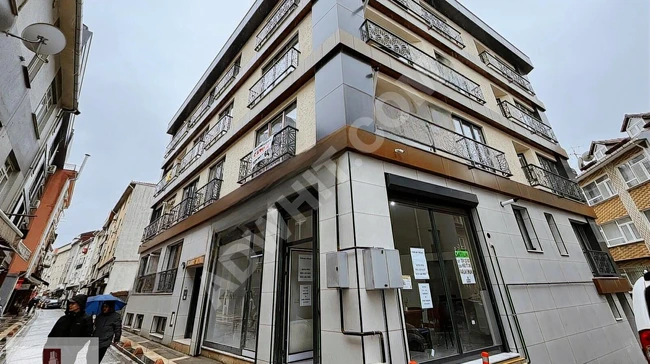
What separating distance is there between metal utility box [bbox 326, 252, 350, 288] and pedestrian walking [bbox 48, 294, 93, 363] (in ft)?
14.7

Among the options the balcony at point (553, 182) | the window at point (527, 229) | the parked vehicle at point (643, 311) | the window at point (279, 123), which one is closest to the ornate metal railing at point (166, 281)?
the window at point (279, 123)

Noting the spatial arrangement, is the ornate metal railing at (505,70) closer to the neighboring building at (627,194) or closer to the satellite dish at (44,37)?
the neighboring building at (627,194)

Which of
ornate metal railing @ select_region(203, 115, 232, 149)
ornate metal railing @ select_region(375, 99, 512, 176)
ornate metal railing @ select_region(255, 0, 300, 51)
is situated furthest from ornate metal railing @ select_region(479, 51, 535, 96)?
ornate metal railing @ select_region(203, 115, 232, 149)

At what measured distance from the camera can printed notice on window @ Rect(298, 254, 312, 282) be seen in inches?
229

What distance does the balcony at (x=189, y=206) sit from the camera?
9000mm

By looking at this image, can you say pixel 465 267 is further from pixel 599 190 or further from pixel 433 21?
pixel 599 190

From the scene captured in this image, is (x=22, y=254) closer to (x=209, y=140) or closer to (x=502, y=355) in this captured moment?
(x=209, y=140)

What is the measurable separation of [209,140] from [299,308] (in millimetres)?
8152

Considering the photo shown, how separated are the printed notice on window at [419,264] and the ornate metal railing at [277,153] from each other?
11.2 ft

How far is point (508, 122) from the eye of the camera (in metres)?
9.34

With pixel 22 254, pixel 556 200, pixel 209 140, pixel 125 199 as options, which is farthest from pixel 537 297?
pixel 125 199

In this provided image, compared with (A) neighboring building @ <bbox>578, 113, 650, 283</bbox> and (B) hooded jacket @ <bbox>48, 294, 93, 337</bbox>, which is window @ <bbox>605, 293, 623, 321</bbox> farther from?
(B) hooded jacket @ <bbox>48, 294, 93, 337</bbox>

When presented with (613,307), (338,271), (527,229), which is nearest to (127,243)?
(338,271)

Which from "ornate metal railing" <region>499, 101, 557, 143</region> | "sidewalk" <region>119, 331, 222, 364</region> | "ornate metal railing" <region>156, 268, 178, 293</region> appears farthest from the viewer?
"ornate metal railing" <region>499, 101, 557, 143</region>
